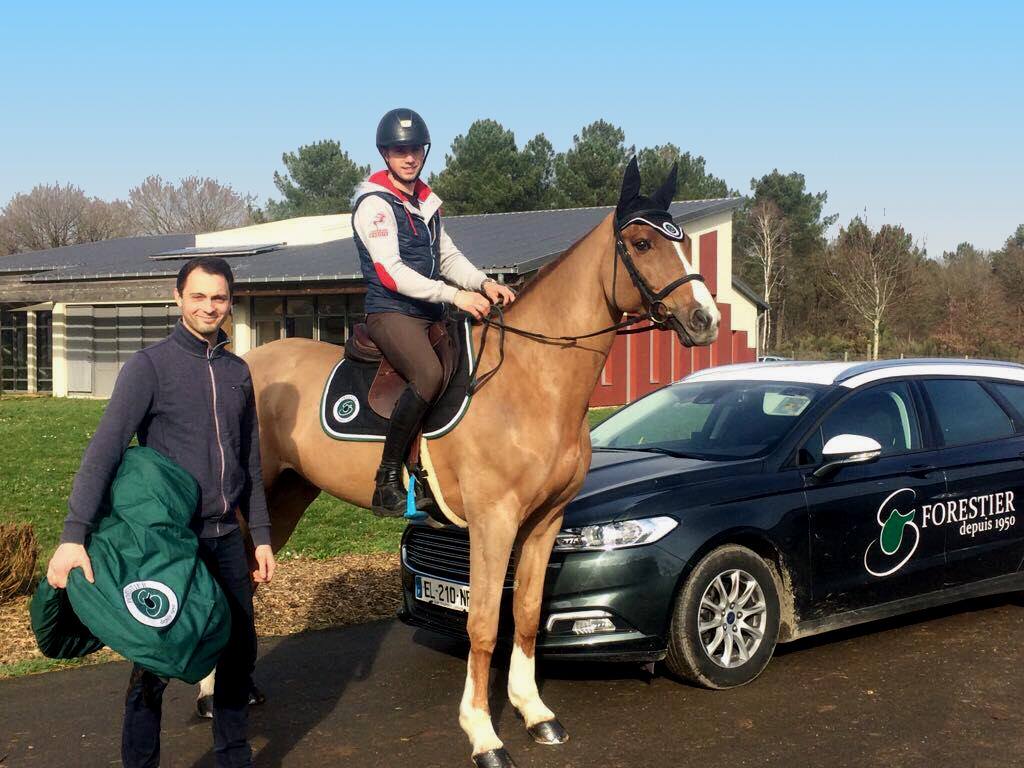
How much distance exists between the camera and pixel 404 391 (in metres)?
5.12

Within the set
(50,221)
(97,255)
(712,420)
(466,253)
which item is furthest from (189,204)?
(712,420)

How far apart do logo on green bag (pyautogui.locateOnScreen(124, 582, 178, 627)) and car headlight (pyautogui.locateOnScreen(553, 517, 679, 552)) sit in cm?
243

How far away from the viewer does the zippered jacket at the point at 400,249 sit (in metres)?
5.14

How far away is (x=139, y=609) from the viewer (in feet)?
11.6

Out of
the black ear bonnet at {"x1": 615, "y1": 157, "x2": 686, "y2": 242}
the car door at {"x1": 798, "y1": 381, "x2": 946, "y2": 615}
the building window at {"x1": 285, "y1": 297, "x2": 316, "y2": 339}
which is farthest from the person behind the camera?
the building window at {"x1": 285, "y1": 297, "x2": 316, "y2": 339}

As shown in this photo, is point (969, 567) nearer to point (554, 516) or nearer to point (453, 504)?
point (554, 516)

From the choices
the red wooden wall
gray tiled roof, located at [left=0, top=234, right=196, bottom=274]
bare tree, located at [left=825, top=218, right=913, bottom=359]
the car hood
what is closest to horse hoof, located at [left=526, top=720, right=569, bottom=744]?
the car hood

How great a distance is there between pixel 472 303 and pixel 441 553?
5.61 feet

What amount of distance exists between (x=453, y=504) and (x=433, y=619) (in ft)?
3.75

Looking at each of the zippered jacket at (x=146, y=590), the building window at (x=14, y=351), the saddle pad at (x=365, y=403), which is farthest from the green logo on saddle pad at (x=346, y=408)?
the building window at (x=14, y=351)

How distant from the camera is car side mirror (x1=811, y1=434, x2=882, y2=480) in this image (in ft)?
19.8

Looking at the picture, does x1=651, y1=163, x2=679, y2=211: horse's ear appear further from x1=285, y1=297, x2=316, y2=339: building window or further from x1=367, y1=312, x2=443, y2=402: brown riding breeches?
x1=285, y1=297, x2=316, y2=339: building window

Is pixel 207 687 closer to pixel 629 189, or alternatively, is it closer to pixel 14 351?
pixel 629 189

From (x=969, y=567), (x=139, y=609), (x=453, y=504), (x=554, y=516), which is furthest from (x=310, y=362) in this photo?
(x=969, y=567)
